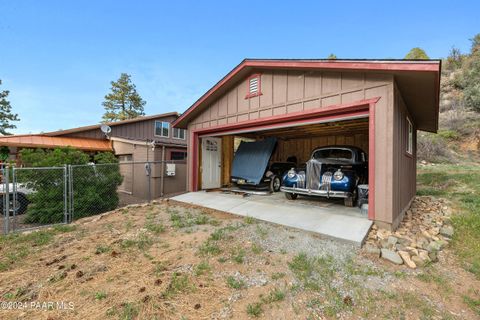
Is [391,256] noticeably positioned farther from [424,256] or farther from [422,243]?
[422,243]

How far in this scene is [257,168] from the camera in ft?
24.8

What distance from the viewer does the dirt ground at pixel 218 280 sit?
2049 millimetres

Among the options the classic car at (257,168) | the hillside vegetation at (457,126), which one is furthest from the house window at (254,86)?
the hillside vegetation at (457,126)

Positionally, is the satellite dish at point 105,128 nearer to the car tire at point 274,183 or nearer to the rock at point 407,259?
the car tire at point 274,183

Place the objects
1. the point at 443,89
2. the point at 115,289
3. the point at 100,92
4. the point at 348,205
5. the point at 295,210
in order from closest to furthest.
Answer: the point at 115,289 < the point at 295,210 < the point at 348,205 < the point at 443,89 < the point at 100,92

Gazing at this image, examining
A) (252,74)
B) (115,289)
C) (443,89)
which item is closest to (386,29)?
(252,74)

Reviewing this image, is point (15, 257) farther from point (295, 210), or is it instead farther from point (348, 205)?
point (348, 205)

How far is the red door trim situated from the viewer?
4137mm

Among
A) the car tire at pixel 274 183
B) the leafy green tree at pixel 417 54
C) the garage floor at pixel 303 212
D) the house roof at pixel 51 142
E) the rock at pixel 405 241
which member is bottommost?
the rock at pixel 405 241

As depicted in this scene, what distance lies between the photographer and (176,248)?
3424mm

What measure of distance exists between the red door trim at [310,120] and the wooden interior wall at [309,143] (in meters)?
3.94

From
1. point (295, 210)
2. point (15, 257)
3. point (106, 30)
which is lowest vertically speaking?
point (15, 257)

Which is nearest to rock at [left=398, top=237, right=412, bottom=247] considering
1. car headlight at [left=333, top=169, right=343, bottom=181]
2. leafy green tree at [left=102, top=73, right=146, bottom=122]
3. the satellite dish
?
car headlight at [left=333, top=169, right=343, bottom=181]

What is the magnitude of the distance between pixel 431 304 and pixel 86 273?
3.99 m
